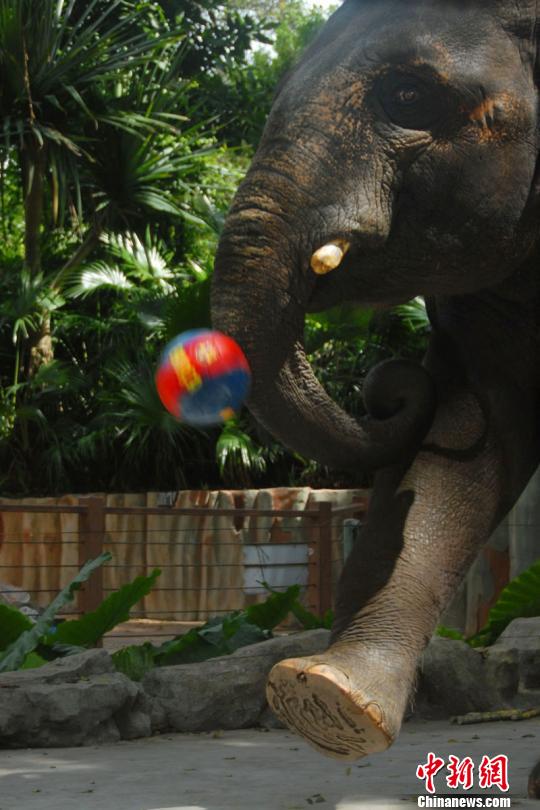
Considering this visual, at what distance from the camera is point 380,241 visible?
2.99m

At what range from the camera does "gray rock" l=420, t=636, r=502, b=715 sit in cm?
626

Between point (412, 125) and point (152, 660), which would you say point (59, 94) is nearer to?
point (152, 660)

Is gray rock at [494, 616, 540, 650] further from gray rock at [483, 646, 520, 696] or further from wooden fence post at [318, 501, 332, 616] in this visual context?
wooden fence post at [318, 501, 332, 616]

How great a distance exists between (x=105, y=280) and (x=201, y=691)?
33.2 ft

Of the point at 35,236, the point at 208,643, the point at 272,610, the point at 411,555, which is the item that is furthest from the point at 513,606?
the point at 35,236

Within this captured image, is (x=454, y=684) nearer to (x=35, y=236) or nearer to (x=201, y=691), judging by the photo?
(x=201, y=691)

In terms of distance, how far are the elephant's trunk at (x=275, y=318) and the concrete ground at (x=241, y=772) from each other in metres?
1.23

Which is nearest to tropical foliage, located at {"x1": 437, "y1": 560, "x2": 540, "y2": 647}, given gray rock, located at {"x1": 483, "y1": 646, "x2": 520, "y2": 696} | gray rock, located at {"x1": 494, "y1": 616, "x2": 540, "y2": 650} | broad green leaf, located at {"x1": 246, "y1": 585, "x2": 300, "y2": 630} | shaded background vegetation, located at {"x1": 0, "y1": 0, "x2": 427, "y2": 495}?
gray rock, located at {"x1": 494, "y1": 616, "x2": 540, "y2": 650}

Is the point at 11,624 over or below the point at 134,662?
over

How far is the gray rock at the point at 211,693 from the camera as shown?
5.88m

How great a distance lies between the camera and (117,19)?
739 inches

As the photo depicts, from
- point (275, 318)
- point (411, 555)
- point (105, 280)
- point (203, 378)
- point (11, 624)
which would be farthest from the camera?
point (105, 280)

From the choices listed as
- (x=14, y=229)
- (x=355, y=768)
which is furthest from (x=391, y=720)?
(x=14, y=229)

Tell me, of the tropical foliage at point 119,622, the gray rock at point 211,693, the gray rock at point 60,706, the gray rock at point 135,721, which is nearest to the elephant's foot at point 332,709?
the gray rock at point 60,706
